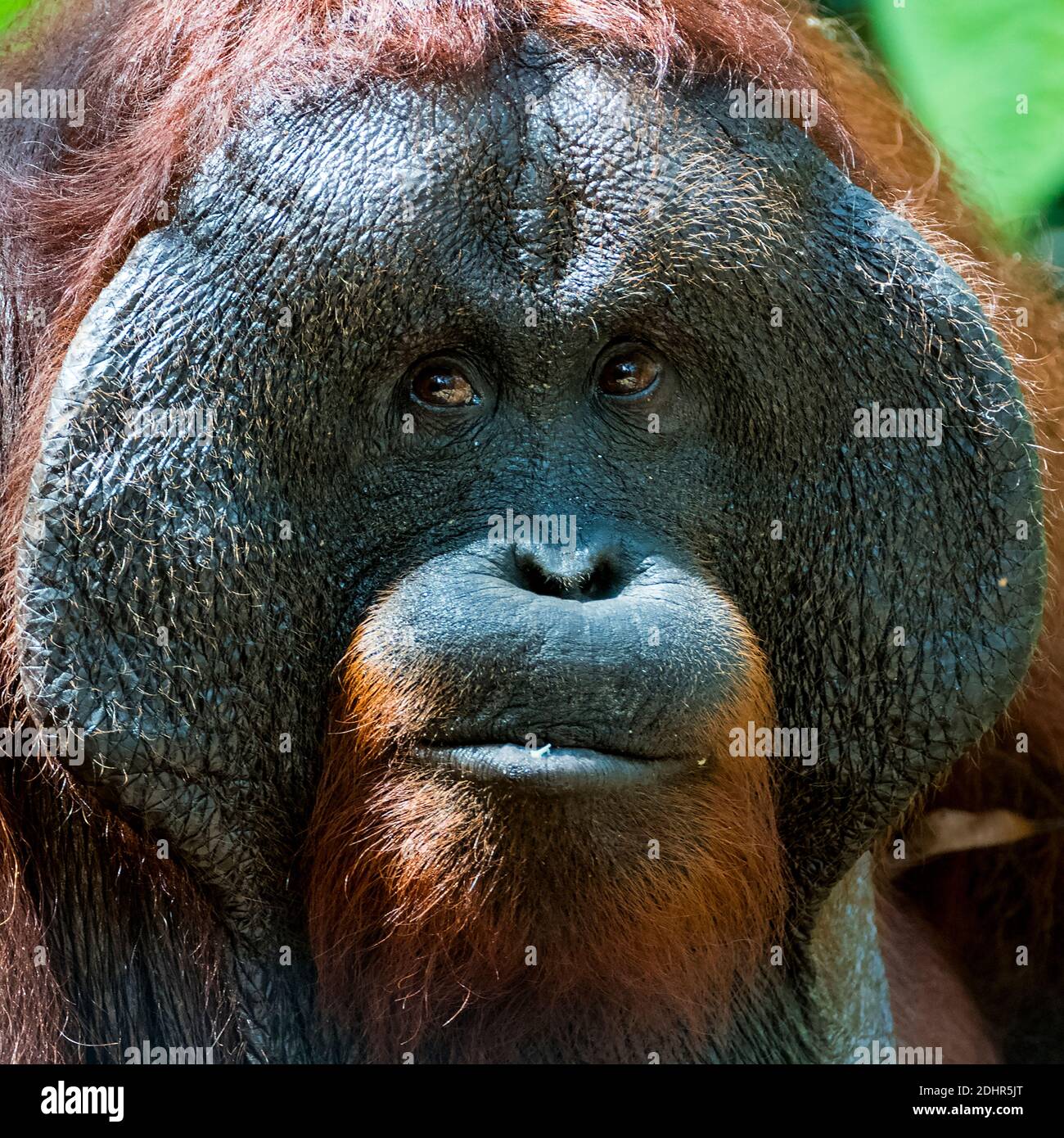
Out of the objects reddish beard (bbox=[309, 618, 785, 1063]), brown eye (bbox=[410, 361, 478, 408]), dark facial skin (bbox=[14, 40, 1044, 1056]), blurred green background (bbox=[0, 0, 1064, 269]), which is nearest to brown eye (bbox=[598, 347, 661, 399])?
dark facial skin (bbox=[14, 40, 1044, 1056])

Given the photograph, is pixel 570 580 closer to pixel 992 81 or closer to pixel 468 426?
pixel 468 426

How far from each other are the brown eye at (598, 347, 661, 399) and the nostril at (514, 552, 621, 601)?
25cm

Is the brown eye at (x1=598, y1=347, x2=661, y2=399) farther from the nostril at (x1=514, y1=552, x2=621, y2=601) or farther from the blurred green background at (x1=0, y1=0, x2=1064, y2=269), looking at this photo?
the blurred green background at (x1=0, y1=0, x2=1064, y2=269)

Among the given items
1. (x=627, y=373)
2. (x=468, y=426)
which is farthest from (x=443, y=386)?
(x=627, y=373)

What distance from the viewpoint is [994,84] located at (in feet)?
9.85

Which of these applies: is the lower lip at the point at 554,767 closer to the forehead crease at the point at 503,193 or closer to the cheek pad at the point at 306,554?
the cheek pad at the point at 306,554

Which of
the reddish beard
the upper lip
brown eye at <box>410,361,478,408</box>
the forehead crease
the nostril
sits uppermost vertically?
the forehead crease

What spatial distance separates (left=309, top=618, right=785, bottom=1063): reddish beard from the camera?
71.3 inches

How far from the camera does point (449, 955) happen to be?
1.95m

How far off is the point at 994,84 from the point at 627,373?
1497 millimetres

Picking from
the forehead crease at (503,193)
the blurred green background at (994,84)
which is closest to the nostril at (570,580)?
the forehead crease at (503,193)

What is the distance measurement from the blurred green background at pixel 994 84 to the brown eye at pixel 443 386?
1406 mm

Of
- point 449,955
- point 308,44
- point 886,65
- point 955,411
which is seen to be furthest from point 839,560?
point 886,65

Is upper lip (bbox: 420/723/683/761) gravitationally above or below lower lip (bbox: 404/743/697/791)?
above
